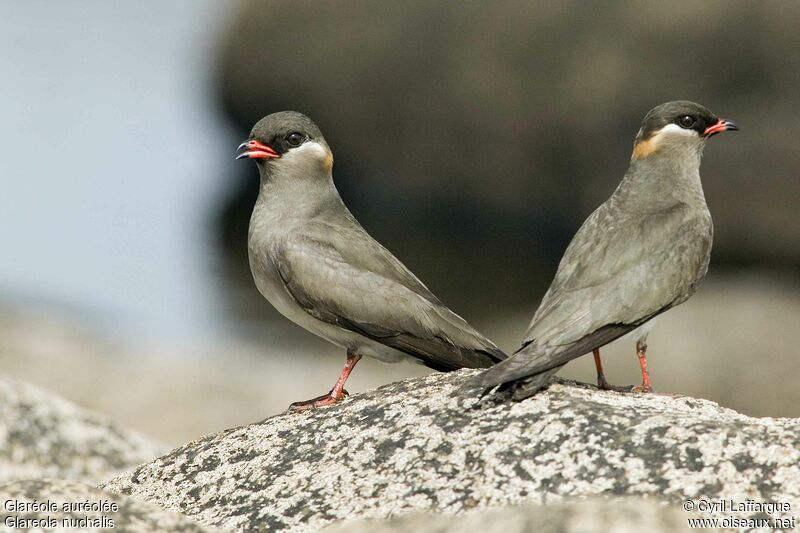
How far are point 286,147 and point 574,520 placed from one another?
498cm

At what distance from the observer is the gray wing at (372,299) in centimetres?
769

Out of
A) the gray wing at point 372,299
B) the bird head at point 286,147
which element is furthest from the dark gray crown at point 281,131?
the gray wing at point 372,299

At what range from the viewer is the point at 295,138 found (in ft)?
28.1

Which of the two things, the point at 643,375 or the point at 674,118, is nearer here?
the point at 643,375

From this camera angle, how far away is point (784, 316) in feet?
58.1

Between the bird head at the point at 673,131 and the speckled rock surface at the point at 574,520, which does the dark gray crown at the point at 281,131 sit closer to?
the bird head at the point at 673,131

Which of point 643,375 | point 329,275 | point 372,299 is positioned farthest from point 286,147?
point 643,375

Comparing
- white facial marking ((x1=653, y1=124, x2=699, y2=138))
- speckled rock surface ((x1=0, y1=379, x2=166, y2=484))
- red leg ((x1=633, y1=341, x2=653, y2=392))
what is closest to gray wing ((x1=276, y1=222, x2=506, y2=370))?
red leg ((x1=633, y1=341, x2=653, y2=392))

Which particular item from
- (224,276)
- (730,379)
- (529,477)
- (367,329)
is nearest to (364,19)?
(224,276)

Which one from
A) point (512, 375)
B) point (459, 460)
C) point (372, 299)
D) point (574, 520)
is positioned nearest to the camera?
point (574, 520)

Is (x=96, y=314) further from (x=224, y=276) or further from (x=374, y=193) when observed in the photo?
(x=374, y=193)

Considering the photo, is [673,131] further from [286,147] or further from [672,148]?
[286,147]

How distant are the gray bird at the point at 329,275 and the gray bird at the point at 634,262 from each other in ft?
3.16

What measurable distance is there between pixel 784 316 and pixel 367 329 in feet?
37.2
